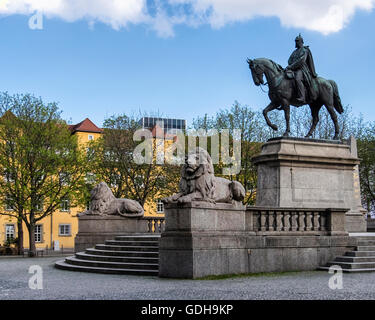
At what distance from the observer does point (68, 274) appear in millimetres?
16781

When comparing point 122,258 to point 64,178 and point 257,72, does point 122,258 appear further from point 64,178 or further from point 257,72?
point 64,178

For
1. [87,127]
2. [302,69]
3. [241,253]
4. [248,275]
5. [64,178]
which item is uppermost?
[87,127]

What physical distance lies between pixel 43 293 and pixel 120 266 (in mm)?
5267

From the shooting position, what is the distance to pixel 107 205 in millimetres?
25219

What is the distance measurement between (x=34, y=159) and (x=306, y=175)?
70.4 ft

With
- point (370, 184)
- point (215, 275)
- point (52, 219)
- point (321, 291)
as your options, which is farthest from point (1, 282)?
point (52, 219)

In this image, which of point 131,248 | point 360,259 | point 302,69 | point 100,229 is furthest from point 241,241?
point 100,229

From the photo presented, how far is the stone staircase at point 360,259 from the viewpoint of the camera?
16438 mm

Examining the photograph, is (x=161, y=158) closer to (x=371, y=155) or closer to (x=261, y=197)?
(x=371, y=155)

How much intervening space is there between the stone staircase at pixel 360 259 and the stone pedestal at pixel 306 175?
137 inches

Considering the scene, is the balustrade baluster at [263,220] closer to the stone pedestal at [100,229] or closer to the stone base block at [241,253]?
the stone base block at [241,253]

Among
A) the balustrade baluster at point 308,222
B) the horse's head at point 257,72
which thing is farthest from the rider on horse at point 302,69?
the balustrade baluster at point 308,222

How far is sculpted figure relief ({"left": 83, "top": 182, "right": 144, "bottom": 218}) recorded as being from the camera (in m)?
25.0

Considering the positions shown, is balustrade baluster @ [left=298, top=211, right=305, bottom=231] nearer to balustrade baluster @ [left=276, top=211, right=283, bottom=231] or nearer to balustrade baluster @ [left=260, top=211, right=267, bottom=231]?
balustrade baluster @ [left=276, top=211, right=283, bottom=231]
